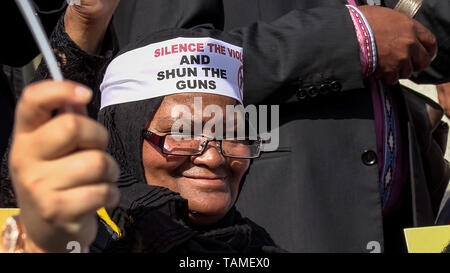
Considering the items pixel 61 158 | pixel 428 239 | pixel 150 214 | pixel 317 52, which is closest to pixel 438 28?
pixel 317 52

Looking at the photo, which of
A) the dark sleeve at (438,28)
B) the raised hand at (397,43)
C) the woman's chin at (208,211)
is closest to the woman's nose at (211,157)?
the woman's chin at (208,211)

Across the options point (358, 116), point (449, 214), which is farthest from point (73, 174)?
point (449, 214)

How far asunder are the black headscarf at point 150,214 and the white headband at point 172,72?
36mm

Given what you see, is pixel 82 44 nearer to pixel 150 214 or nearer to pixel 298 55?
pixel 150 214

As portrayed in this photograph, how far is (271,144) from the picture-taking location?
2.82m

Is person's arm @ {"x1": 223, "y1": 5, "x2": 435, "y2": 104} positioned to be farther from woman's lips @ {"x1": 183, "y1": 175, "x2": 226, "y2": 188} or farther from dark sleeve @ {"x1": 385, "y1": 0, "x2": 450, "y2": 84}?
woman's lips @ {"x1": 183, "y1": 175, "x2": 226, "y2": 188}

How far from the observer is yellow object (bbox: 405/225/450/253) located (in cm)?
259

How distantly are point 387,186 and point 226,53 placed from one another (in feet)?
2.78

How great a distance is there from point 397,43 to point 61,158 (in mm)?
1779

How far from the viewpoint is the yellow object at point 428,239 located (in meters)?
2.59

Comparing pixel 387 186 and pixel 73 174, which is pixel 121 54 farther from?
pixel 73 174

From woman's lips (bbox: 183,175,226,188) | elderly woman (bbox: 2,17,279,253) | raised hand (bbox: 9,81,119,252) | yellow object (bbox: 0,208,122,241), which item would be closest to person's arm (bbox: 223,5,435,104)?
elderly woman (bbox: 2,17,279,253)

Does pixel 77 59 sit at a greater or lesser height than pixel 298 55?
lesser

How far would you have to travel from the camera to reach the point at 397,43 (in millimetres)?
2838
